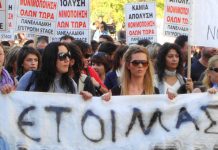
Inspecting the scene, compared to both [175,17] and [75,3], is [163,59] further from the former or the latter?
[175,17]

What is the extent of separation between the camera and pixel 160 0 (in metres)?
37.3

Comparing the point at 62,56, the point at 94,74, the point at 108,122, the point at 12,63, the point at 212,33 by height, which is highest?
the point at 212,33

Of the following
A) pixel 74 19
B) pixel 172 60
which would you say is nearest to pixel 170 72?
pixel 172 60

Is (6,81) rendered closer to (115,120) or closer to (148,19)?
(115,120)

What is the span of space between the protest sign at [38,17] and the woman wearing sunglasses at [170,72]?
252cm

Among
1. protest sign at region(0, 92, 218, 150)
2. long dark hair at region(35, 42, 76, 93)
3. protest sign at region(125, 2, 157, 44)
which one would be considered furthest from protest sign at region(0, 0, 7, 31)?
protest sign at region(125, 2, 157, 44)

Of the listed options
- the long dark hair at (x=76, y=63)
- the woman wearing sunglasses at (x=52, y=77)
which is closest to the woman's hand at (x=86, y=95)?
Answer: the woman wearing sunglasses at (x=52, y=77)

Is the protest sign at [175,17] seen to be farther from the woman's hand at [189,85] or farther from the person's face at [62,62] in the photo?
the person's face at [62,62]

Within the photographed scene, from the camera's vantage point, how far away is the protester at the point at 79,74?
23.9 feet

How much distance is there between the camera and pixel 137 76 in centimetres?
704

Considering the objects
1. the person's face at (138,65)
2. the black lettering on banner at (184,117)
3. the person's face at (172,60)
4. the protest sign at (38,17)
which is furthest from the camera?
the protest sign at (38,17)

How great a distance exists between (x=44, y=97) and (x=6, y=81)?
1.88 feet

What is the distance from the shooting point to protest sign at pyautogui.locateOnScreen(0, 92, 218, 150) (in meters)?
6.56

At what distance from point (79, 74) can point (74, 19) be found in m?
3.53
